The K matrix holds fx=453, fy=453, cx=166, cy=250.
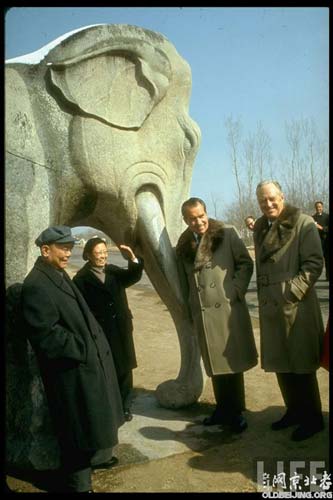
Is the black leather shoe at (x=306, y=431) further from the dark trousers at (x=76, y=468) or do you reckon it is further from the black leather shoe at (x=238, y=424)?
the dark trousers at (x=76, y=468)

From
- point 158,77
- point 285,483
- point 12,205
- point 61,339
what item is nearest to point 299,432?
point 285,483

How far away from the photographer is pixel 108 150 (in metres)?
2.90

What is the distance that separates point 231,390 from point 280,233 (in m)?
1.07

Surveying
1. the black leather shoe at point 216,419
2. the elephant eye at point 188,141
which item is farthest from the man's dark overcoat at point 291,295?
the elephant eye at point 188,141

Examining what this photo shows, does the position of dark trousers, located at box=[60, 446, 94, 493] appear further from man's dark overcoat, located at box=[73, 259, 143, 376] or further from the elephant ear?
the elephant ear

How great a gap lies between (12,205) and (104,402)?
121cm

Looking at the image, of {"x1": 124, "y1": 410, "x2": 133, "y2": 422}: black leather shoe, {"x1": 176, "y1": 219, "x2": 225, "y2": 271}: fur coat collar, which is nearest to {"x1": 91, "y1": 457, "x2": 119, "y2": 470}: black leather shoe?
{"x1": 124, "y1": 410, "x2": 133, "y2": 422}: black leather shoe

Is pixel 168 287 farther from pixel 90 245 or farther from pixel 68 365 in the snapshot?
pixel 68 365

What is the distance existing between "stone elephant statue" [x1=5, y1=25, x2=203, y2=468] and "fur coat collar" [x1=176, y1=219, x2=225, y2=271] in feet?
0.97

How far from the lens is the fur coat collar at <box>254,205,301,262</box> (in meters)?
2.62

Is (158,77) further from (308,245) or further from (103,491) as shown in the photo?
(103,491)

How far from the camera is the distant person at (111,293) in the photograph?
2959mm

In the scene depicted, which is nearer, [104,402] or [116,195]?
[104,402]

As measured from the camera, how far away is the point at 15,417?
8.14 ft
